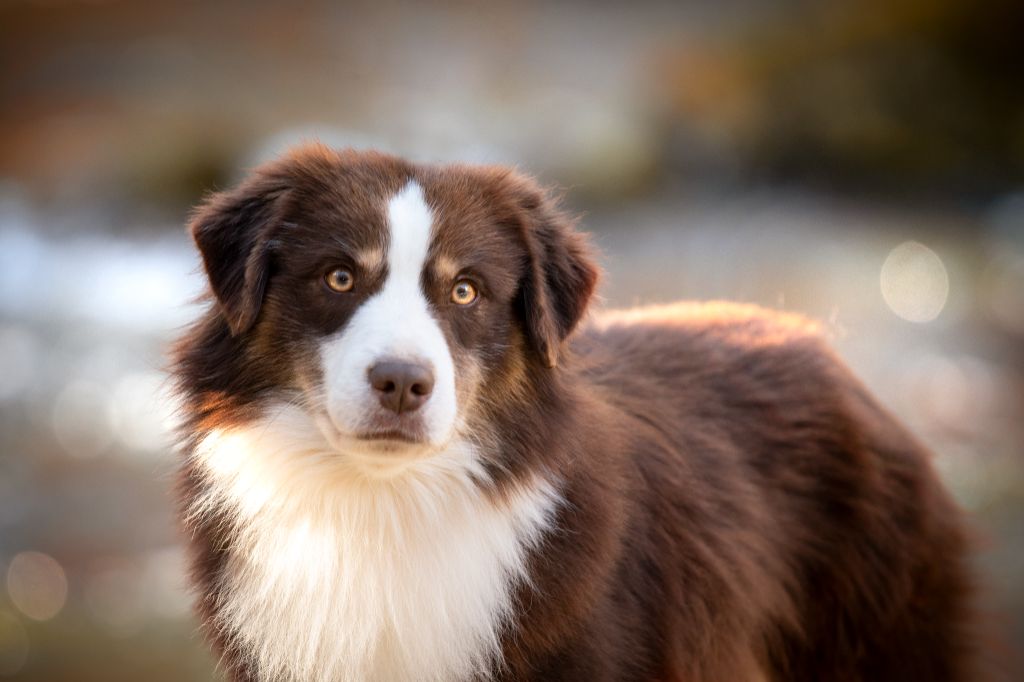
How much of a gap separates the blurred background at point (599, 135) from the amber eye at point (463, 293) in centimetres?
812

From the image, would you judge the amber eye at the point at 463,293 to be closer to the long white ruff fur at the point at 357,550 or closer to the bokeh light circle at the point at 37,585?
the long white ruff fur at the point at 357,550

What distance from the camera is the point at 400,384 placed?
10.3 ft

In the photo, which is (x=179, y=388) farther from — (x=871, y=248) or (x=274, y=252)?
(x=871, y=248)

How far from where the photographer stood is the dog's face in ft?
10.6

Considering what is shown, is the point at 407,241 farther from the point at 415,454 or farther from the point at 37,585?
the point at 37,585

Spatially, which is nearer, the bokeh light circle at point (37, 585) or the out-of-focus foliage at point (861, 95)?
the bokeh light circle at point (37, 585)

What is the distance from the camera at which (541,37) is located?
52.0ft

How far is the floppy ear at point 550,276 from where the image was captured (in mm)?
3605

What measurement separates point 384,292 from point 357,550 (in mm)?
816

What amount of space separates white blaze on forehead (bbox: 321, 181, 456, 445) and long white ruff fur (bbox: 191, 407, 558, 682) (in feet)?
0.92

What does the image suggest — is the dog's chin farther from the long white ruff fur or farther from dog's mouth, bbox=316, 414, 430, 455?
the long white ruff fur

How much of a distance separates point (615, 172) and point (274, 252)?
12163mm

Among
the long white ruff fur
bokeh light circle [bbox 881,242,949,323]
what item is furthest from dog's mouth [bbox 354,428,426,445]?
bokeh light circle [bbox 881,242,949,323]

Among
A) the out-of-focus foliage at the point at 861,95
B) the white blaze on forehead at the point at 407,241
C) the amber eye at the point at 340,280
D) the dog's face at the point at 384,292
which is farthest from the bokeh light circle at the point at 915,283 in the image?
the amber eye at the point at 340,280
